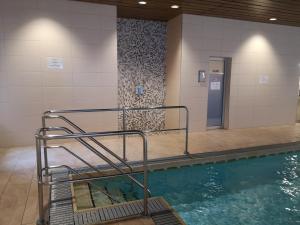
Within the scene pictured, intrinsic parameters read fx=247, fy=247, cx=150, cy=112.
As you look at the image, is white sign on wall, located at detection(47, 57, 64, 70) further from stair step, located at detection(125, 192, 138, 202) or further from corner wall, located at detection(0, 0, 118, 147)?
stair step, located at detection(125, 192, 138, 202)

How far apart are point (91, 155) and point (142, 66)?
271 centimetres

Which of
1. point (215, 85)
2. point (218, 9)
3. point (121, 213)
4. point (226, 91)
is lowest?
point (121, 213)

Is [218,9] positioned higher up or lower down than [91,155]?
higher up

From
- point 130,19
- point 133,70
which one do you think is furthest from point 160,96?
point 130,19

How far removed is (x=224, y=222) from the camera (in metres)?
2.71

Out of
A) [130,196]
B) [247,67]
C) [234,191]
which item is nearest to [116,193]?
[130,196]

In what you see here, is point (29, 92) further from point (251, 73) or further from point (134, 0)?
point (251, 73)

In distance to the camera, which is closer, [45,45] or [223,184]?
[223,184]

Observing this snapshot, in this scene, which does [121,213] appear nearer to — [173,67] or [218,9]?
[173,67]

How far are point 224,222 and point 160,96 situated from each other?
395cm

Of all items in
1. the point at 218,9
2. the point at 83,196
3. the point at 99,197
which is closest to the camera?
the point at 83,196

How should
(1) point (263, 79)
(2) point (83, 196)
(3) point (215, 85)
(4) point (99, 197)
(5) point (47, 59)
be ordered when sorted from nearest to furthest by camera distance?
(2) point (83, 196)
(4) point (99, 197)
(5) point (47, 59)
(3) point (215, 85)
(1) point (263, 79)

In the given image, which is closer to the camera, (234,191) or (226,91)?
(234,191)

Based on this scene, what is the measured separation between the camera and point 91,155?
164 inches
